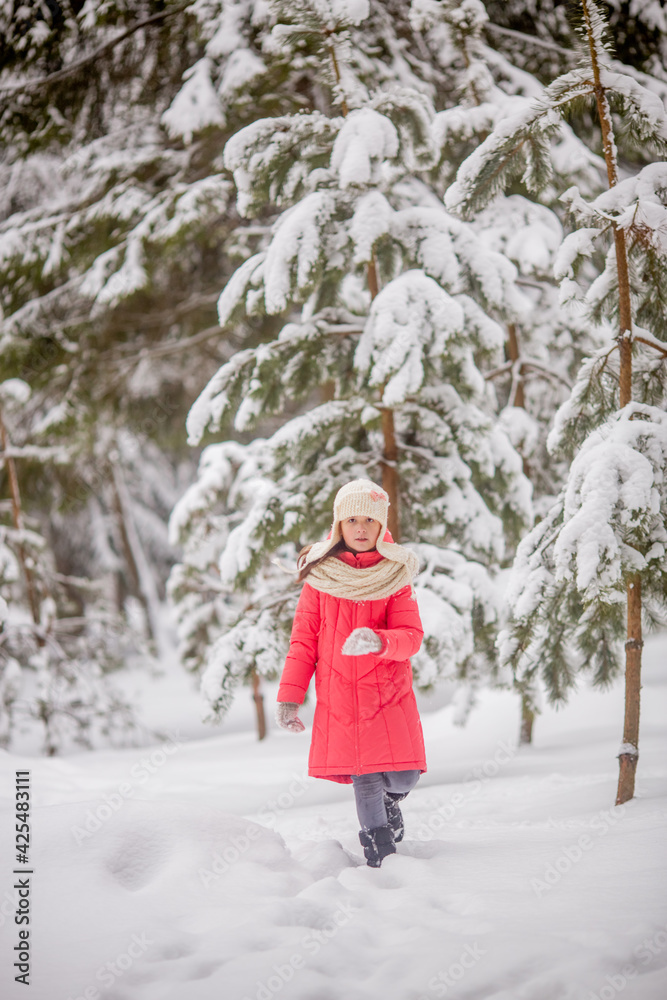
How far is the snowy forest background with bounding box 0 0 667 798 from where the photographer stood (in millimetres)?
3654

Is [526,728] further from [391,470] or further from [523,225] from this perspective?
[523,225]

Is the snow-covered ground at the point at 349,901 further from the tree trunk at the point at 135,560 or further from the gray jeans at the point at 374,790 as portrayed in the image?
the tree trunk at the point at 135,560

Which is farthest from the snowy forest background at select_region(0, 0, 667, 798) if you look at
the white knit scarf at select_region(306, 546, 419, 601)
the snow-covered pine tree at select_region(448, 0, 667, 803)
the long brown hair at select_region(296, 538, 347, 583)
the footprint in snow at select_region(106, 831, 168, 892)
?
the footprint in snow at select_region(106, 831, 168, 892)

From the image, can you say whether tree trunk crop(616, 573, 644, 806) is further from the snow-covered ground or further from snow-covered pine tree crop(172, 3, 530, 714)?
snow-covered pine tree crop(172, 3, 530, 714)

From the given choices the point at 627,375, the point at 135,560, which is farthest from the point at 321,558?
the point at 135,560

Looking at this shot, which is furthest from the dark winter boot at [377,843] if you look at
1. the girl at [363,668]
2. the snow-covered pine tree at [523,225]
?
the snow-covered pine tree at [523,225]

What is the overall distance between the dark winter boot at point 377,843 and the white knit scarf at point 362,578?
1.11 metres

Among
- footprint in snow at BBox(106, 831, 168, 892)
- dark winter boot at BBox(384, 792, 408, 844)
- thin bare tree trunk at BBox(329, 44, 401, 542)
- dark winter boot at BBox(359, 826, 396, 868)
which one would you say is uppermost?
thin bare tree trunk at BBox(329, 44, 401, 542)

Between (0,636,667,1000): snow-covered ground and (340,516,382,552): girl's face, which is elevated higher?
(340,516,382,552): girl's face

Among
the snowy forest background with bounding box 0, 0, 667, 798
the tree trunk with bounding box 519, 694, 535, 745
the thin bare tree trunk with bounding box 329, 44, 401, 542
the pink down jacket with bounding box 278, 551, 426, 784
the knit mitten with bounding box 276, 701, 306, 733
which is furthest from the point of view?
the tree trunk with bounding box 519, 694, 535, 745

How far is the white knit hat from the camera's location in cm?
346

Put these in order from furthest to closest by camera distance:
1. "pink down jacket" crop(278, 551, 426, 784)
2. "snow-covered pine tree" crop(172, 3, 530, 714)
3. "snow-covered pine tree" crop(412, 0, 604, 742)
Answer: "snow-covered pine tree" crop(412, 0, 604, 742)
"snow-covered pine tree" crop(172, 3, 530, 714)
"pink down jacket" crop(278, 551, 426, 784)

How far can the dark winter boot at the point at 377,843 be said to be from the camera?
328 centimetres

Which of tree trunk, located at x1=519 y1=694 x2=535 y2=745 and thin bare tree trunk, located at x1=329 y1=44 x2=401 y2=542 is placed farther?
tree trunk, located at x1=519 y1=694 x2=535 y2=745
